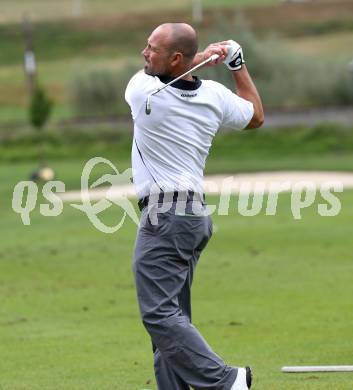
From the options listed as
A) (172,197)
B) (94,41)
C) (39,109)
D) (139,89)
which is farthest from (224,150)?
(94,41)

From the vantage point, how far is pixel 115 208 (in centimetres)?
3059

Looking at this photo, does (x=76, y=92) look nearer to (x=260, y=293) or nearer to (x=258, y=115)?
(x=260, y=293)

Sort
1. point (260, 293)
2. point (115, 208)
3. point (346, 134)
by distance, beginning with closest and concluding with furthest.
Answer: point (260, 293) < point (115, 208) < point (346, 134)

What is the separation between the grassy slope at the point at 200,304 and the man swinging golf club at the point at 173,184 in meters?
1.58

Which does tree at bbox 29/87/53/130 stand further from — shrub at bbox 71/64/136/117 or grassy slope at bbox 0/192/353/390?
shrub at bbox 71/64/136/117

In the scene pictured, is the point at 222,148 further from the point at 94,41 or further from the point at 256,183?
the point at 94,41

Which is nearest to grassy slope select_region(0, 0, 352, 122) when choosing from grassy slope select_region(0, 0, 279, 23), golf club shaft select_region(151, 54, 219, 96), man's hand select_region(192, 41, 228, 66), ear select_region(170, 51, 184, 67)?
grassy slope select_region(0, 0, 279, 23)

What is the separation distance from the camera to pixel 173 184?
28.1ft

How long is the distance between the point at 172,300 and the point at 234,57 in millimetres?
1757

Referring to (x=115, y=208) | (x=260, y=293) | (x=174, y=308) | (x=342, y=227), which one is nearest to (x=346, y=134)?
(x=115, y=208)

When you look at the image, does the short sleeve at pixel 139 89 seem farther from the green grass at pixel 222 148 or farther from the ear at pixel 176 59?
the green grass at pixel 222 148

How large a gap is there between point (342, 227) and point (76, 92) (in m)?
50.3

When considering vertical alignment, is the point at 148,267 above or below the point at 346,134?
above

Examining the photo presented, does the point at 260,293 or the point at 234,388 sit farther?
the point at 260,293
